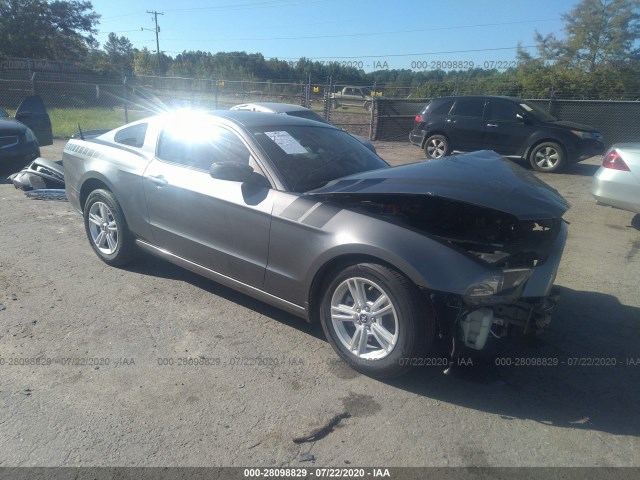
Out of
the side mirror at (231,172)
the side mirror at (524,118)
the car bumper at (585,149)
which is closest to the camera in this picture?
the side mirror at (231,172)

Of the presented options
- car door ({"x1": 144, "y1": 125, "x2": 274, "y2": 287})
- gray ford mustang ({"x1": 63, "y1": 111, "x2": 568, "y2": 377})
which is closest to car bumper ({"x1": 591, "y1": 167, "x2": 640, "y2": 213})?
gray ford mustang ({"x1": 63, "y1": 111, "x2": 568, "y2": 377})

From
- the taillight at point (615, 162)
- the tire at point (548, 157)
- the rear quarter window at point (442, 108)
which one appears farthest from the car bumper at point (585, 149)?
the taillight at point (615, 162)

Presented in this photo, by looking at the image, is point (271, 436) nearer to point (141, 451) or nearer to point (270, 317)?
point (141, 451)

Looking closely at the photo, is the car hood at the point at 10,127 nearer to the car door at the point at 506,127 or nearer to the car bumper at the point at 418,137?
the car bumper at the point at 418,137

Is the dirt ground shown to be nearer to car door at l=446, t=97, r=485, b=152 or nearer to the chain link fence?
car door at l=446, t=97, r=485, b=152

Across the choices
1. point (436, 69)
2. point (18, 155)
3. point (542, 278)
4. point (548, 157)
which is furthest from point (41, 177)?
point (436, 69)

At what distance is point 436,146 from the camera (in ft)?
42.7

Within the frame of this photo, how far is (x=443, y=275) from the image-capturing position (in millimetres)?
2838

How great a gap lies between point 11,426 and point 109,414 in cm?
50

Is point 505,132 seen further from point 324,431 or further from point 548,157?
point 324,431

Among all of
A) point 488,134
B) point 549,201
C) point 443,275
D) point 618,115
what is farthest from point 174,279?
point 618,115

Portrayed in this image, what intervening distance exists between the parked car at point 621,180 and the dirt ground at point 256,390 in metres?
2.29

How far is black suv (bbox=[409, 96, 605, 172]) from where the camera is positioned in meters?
11.2

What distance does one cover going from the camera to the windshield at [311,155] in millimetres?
3709
